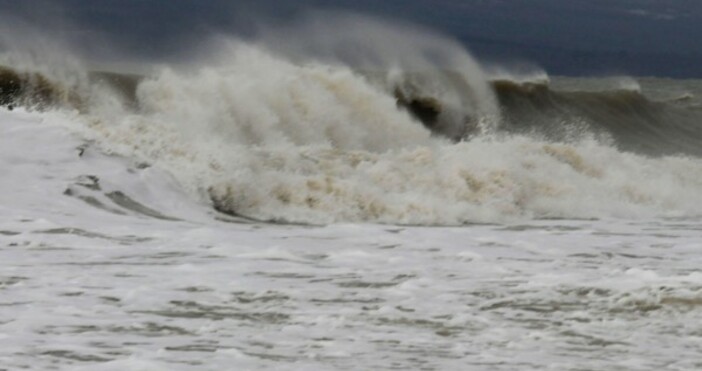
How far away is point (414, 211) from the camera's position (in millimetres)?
15219

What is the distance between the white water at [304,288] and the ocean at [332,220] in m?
0.03

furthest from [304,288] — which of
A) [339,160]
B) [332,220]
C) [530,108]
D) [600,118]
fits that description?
[600,118]

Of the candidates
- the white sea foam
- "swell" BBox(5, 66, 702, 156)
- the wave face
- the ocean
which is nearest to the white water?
the ocean

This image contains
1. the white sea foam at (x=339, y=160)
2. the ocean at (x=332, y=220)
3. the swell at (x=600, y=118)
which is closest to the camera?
the ocean at (x=332, y=220)

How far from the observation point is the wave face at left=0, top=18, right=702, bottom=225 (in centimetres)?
1545

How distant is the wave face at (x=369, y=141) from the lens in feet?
50.7

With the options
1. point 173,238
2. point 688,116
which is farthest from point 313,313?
point 688,116

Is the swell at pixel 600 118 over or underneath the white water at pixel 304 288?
over

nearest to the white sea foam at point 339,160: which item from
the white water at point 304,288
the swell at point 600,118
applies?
the white water at point 304,288

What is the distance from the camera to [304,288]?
956 cm

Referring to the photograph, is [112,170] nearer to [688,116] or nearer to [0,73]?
[0,73]

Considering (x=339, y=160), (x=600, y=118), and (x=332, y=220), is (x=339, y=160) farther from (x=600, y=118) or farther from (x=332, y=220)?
(x=600, y=118)

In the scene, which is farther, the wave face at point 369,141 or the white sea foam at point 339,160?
the wave face at point 369,141

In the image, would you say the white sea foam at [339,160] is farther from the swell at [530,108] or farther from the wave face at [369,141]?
the swell at [530,108]
